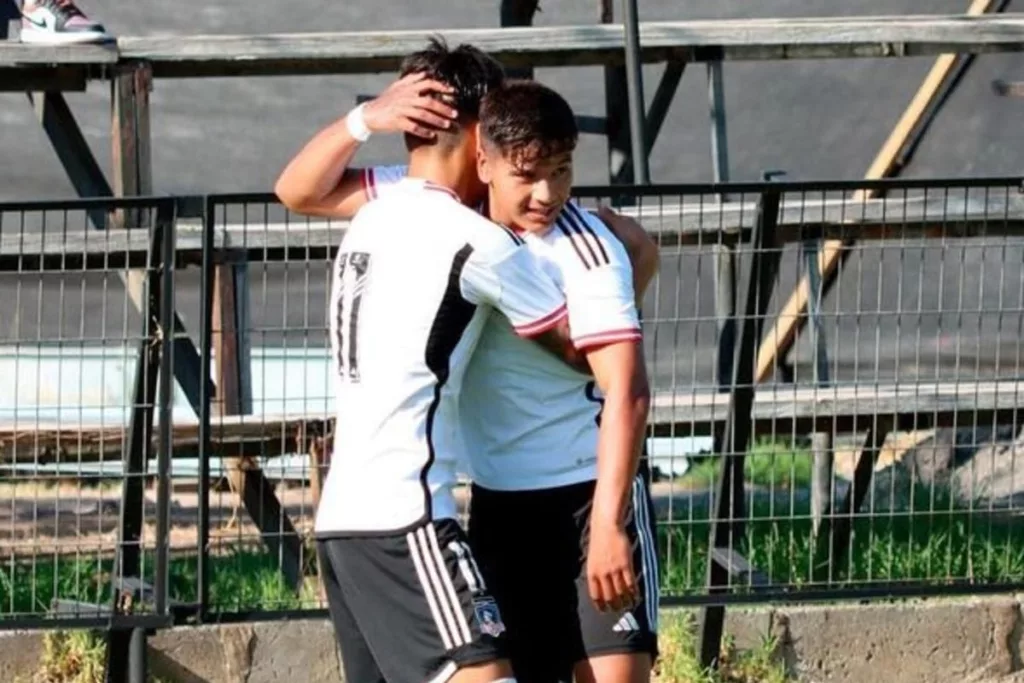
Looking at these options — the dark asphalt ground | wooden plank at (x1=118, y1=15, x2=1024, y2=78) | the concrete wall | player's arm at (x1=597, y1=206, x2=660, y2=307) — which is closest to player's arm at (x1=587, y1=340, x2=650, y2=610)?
player's arm at (x1=597, y1=206, x2=660, y2=307)

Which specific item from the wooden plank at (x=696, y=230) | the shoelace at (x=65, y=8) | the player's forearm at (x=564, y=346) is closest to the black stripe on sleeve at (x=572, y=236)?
the player's forearm at (x=564, y=346)

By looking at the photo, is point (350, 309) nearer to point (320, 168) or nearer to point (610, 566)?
point (320, 168)

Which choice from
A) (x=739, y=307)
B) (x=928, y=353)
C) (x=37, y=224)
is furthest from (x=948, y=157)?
(x=37, y=224)

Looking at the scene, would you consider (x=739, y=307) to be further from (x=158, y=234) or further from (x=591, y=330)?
(x=591, y=330)

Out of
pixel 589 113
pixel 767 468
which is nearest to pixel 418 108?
pixel 767 468

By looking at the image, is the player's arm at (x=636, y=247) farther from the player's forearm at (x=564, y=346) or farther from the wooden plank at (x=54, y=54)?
the wooden plank at (x=54, y=54)

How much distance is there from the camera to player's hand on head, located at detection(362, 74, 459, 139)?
4012 mm

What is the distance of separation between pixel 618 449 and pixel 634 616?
44cm

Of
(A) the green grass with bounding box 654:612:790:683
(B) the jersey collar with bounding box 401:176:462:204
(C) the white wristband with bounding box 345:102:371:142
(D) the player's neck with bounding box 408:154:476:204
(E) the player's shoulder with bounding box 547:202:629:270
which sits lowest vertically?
(A) the green grass with bounding box 654:612:790:683

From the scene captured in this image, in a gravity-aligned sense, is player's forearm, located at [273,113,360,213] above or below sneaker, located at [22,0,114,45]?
below

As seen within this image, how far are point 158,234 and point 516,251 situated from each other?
7.25ft

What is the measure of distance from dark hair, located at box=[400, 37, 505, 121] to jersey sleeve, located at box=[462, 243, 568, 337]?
11.6 inches

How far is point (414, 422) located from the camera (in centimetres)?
386

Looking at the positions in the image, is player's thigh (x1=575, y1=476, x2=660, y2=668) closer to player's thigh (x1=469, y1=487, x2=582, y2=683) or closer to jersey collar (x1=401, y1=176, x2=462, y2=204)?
player's thigh (x1=469, y1=487, x2=582, y2=683)
